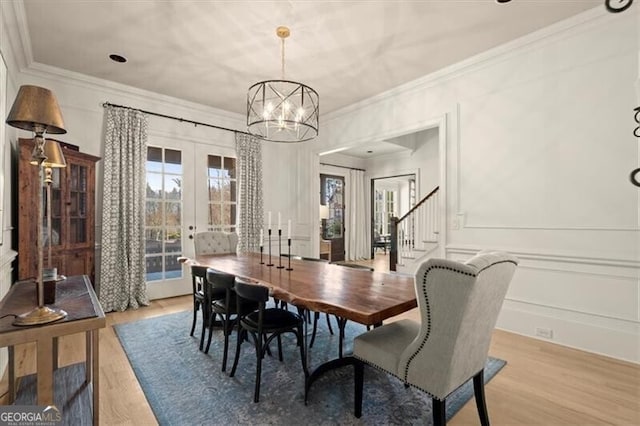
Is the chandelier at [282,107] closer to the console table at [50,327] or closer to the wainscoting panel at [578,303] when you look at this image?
the console table at [50,327]

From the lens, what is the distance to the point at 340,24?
9.21 feet

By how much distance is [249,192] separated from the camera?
519 centimetres

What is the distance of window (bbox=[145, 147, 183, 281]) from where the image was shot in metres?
4.45

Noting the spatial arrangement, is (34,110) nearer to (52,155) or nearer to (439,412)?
(52,155)

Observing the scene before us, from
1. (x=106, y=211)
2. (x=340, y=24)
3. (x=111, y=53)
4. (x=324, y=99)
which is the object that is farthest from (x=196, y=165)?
(x=340, y=24)

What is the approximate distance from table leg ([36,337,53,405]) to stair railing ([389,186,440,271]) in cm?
428

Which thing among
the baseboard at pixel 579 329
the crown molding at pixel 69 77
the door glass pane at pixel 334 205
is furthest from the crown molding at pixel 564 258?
the door glass pane at pixel 334 205

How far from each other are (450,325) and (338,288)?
82 cm

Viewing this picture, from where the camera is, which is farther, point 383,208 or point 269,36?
point 383,208

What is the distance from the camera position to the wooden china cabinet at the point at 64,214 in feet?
9.73

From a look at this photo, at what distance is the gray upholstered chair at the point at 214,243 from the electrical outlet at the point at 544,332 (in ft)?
11.7

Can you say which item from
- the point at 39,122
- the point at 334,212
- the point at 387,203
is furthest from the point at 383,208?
the point at 39,122

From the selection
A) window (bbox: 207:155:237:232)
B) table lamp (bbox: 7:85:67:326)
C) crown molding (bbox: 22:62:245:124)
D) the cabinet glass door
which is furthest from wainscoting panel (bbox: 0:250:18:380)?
window (bbox: 207:155:237:232)

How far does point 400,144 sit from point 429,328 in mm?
5487
